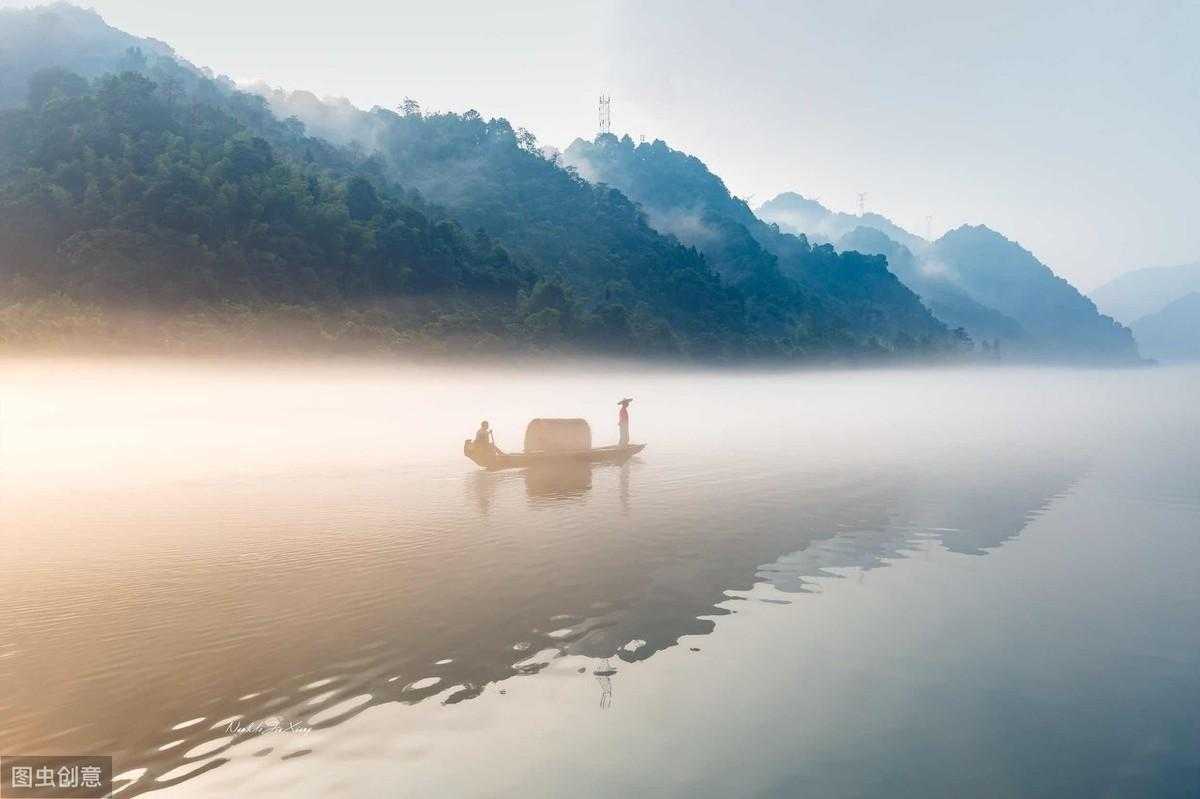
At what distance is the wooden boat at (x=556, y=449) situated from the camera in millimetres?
37344

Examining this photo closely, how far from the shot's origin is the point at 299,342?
103m

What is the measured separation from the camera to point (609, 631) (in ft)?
48.0

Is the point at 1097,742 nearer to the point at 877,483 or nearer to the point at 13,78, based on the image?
the point at 877,483

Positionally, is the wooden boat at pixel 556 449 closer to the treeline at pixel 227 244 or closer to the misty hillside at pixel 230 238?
the treeline at pixel 227 244

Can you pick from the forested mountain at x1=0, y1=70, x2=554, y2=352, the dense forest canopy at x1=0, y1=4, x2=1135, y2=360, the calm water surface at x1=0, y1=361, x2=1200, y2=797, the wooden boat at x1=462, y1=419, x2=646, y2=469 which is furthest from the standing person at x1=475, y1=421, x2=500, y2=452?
the forested mountain at x1=0, y1=70, x2=554, y2=352

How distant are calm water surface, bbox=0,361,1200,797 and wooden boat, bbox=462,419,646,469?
184 centimetres

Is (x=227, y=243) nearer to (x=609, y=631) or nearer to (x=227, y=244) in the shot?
(x=227, y=244)

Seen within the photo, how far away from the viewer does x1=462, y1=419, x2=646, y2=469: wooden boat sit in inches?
1470

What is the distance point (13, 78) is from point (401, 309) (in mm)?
124150

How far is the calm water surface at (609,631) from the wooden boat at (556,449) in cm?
184

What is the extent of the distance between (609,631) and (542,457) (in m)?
23.7

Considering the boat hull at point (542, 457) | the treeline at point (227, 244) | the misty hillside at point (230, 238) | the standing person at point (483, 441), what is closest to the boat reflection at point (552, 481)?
the boat hull at point (542, 457)

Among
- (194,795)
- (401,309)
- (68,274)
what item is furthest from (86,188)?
(194,795)

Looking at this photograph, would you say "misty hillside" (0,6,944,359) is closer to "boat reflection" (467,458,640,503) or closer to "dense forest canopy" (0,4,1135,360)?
"dense forest canopy" (0,4,1135,360)
